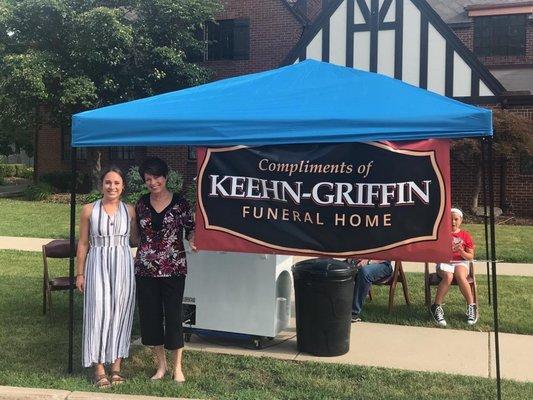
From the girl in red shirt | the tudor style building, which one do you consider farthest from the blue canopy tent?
the tudor style building

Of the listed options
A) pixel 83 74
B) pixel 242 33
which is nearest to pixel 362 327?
pixel 83 74

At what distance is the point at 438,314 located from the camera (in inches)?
247

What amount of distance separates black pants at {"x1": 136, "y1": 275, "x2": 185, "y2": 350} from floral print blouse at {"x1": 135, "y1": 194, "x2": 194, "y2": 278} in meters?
0.08

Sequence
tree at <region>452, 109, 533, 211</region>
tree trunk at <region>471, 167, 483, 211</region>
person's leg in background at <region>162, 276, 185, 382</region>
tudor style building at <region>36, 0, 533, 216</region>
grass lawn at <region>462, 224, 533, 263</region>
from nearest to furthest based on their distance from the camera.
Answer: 1. person's leg in background at <region>162, 276, 185, 382</region>
2. grass lawn at <region>462, 224, 533, 263</region>
3. tree at <region>452, 109, 533, 211</region>
4. tudor style building at <region>36, 0, 533, 216</region>
5. tree trunk at <region>471, 167, 483, 211</region>

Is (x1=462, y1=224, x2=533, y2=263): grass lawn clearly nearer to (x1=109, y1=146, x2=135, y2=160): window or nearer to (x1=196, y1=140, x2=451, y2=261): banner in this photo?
(x1=196, y1=140, x2=451, y2=261): banner

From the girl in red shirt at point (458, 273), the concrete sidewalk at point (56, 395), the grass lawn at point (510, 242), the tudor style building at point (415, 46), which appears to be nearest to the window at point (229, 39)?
the tudor style building at point (415, 46)

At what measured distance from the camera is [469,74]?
1562cm

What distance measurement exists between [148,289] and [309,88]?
2.13 m

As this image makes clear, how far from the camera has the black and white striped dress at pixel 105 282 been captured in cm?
443

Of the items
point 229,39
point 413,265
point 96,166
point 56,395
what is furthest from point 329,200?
point 229,39

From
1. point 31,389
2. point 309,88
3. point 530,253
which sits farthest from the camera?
point 530,253

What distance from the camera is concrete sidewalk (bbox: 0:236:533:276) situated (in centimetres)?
910

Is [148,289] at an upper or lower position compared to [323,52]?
lower

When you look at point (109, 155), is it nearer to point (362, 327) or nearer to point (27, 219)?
point (27, 219)
